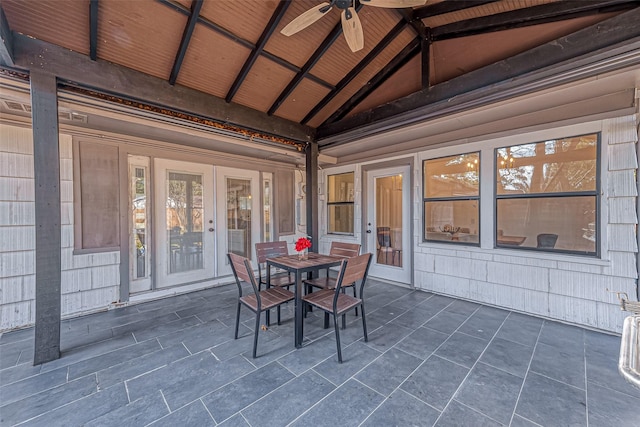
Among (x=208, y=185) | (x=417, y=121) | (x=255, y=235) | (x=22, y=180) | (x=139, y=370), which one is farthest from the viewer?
(x=255, y=235)

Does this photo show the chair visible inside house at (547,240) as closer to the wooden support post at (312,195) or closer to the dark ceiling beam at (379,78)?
the dark ceiling beam at (379,78)

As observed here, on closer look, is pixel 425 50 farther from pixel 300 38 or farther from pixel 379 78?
pixel 300 38

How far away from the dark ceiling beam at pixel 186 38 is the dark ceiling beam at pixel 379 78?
2.19 meters

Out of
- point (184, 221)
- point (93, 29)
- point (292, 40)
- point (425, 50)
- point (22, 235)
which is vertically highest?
point (425, 50)

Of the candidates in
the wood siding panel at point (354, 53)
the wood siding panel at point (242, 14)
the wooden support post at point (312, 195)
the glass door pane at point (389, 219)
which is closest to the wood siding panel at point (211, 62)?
the wood siding panel at point (242, 14)

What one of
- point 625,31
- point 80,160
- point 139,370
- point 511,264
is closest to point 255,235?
point 80,160

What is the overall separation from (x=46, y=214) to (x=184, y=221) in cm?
206

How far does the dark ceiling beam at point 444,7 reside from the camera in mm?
2514

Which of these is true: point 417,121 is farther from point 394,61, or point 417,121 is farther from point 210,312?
point 210,312

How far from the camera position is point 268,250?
11.6ft

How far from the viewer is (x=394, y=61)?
3312 millimetres

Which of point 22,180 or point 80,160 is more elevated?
point 80,160

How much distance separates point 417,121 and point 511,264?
223cm

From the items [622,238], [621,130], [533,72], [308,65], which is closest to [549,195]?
[622,238]
